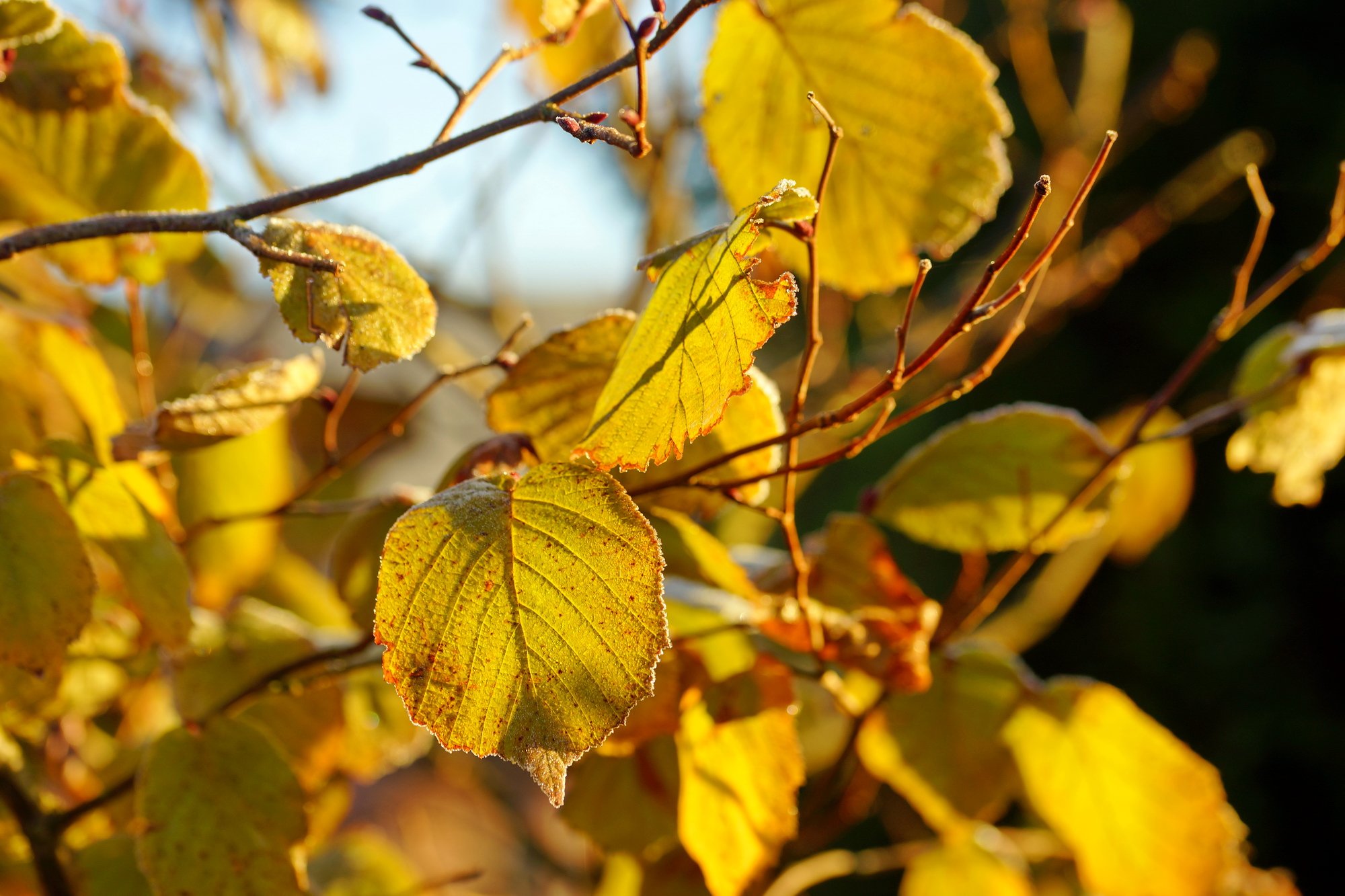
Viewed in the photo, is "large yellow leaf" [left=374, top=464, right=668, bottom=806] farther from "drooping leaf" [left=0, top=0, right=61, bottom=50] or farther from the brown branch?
"drooping leaf" [left=0, top=0, right=61, bottom=50]

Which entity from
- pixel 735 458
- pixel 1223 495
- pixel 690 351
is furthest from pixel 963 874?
pixel 1223 495

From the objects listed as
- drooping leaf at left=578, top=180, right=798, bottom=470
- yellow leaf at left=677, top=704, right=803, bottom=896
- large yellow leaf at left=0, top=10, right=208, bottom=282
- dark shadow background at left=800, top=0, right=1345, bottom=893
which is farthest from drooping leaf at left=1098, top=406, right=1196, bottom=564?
dark shadow background at left=800, top=0, right=1345, bottom=893

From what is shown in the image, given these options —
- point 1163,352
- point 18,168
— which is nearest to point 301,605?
point 18,168

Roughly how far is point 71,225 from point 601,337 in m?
0.22

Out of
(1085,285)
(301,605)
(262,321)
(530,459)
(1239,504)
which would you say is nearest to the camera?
(530,459)

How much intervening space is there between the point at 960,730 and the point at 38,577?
0.49 metres

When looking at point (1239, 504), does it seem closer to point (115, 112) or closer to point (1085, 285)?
point (1085, 285)

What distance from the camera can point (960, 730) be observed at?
23.5 inches

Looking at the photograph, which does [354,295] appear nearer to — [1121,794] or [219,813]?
[219,813]

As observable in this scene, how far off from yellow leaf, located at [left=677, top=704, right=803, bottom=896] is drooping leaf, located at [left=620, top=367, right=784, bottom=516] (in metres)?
0.11

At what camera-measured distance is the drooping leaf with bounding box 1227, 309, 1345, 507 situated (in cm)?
52

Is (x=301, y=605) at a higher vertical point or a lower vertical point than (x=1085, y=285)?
lower

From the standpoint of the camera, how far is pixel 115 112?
0.53m

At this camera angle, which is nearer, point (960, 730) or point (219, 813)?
point (219, 813)
